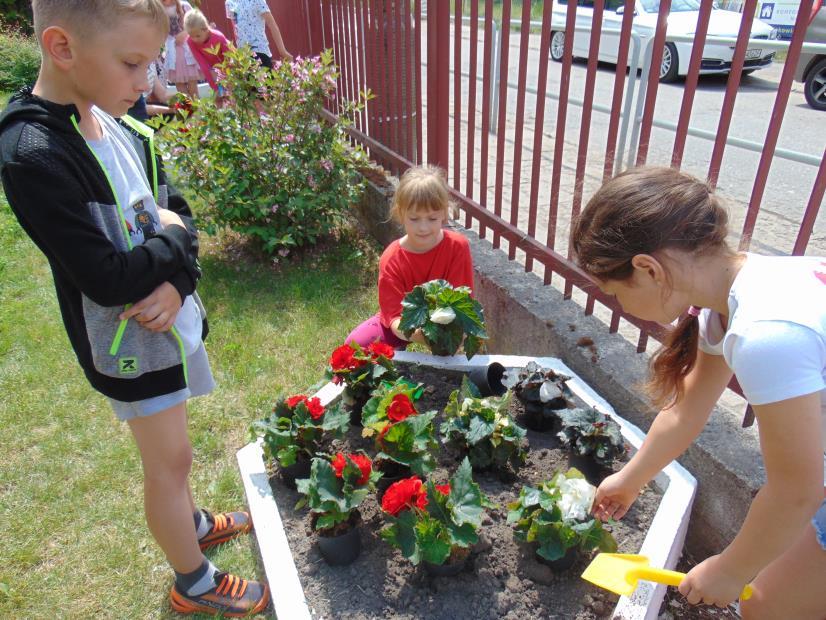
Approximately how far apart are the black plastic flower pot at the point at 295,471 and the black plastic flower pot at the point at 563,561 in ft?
2.58

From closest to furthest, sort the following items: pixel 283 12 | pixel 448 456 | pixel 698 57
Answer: pixel 698 57 → pixel 448 456 → pixel 283 12

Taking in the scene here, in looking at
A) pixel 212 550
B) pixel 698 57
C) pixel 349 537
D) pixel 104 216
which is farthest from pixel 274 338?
pixel 698 57

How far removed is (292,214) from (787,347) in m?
3.33

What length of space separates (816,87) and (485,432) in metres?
8.02

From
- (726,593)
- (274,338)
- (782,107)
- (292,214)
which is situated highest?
(782,107)

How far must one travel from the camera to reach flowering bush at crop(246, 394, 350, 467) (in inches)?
77.9

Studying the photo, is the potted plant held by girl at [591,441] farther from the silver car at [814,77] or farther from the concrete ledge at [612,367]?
the silver car at [814,77]

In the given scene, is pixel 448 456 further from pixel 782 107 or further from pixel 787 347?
pixel 782 107

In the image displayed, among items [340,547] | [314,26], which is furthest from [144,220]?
[314,26]

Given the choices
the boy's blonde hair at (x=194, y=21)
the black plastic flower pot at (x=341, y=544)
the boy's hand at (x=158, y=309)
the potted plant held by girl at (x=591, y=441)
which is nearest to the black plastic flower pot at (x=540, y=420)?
the potted plant held by girl at (x=591, y=441)

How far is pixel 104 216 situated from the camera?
4.58 feet

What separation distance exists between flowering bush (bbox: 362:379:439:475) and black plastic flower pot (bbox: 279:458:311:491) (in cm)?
24

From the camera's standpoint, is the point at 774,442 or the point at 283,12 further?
the point at 283,12

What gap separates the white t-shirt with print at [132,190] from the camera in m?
1.44
